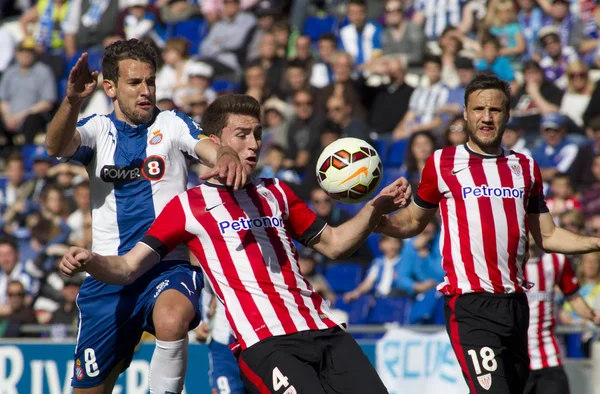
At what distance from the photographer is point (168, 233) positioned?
5.63m

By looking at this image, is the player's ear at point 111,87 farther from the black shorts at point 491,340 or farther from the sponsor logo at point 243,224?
the black shorts at point 491,340

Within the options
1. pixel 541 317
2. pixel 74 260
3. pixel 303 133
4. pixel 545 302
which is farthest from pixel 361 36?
pixel 74 260

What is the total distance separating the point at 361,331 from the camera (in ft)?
32.0

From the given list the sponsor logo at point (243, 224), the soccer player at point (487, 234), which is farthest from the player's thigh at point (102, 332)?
the soccer player at point (487, 234)

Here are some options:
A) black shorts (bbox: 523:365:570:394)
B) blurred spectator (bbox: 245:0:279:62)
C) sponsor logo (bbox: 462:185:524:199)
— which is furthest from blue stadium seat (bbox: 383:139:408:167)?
sponsor logo (bbox: 462:185:524:199)

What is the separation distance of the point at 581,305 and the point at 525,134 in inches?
189

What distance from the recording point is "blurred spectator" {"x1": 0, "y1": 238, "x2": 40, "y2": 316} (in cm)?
1241

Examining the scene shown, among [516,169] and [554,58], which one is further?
[554,58]

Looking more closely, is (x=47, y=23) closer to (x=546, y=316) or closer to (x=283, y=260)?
(x=546, y=316)

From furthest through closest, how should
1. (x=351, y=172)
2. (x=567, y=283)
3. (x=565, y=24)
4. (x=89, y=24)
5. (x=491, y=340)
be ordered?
(x=89, y=24) → (x=565, y=24) → (x=567, y=283) → (x=491, y=340) → (x=351, y=172)

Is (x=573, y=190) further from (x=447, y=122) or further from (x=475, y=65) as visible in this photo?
(x=475, y=65)

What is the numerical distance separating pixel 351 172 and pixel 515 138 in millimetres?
7155

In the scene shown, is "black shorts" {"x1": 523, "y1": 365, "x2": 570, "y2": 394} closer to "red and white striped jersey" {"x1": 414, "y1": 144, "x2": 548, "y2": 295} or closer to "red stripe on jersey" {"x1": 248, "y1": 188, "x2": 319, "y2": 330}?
"red and white striped jersey" {"x1": 414, "y1": 144, "x2": 548, "y2": 295}

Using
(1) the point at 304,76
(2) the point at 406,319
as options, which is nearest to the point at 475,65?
(1) the point at 304,76
